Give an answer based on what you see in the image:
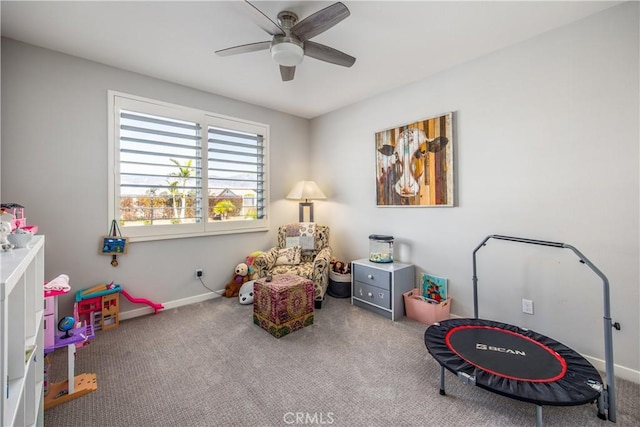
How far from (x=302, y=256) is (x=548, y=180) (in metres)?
2.74

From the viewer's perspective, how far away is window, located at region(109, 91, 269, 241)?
9.46ft

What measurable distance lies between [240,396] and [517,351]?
71.1 inches

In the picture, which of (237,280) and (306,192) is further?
(306,192)

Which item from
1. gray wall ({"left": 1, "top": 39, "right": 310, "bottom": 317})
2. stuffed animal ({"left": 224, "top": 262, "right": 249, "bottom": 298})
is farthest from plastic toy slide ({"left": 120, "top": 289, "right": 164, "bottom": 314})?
stuffed animal ({"left": 224, "top": 262, "right": 249, "bottom": 298})

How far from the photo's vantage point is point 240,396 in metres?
1.78

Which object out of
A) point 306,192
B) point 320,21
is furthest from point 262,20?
point 306,192

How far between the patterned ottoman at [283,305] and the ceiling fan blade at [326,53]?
196 centimetres

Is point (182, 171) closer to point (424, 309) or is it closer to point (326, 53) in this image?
point (326, 53)

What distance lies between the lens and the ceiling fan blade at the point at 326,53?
2.04m

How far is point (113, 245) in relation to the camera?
279 centimetres

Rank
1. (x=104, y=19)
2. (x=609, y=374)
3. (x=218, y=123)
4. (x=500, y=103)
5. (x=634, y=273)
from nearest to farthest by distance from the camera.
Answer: (x=609, y=374)
(x=634, y=273)
(x=104, y=19)
(x=500, y=103)
(x=218, y=123)

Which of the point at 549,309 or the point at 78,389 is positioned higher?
the point at 549,309

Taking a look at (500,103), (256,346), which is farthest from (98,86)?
(500,103)

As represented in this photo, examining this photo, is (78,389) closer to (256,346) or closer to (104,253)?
(256,346)
